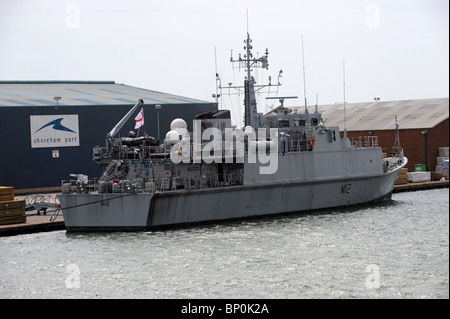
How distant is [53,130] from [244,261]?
26165mm

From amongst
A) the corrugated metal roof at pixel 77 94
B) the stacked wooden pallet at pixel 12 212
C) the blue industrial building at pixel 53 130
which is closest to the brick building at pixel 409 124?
the corrugated metal roof at pixel 77 94

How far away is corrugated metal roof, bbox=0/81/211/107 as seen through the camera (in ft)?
154

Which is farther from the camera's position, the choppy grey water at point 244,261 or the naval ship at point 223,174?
the naval ship at point 223,174

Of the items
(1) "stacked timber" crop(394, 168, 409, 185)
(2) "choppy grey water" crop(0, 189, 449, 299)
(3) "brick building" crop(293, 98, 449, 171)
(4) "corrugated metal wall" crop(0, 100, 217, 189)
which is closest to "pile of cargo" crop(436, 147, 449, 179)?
(3) "brick building" crop(293, 98, 449, 171)

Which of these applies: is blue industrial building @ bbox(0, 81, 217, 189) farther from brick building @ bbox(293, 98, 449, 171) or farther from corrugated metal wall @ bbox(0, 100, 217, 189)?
brick building @ bbox(293, 98, 449, 171)

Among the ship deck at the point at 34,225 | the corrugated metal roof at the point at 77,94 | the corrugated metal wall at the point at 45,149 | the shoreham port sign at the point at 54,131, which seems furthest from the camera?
the corrugated metal roof at the point at 77,94

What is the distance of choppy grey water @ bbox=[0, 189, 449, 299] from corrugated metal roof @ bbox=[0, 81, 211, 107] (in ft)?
64.2

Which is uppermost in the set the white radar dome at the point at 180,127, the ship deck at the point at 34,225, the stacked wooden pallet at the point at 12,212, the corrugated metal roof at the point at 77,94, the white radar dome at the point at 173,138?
the corrugated metal roof at the point at 77,94

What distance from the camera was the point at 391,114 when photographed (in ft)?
186

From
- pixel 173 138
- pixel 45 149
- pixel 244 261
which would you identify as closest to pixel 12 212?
pixel 173 138

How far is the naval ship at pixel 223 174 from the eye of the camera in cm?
2889

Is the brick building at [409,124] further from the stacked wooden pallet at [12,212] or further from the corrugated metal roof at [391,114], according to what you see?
the stacked wooden pallet at [12,212]
